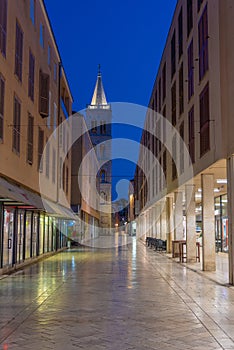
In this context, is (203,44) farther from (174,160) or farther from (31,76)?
(174,160)

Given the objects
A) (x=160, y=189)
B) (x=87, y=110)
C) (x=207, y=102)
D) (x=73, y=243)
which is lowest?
(x=73, y=243)

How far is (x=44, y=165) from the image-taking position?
996 inches

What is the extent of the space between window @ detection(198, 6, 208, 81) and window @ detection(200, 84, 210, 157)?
0.91 metres

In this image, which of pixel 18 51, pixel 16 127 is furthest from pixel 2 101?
pixel 18 51

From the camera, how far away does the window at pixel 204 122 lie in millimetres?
16922

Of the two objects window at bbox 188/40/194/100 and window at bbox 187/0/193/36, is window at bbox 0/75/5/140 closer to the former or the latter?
window at bbox 188/40/194/100

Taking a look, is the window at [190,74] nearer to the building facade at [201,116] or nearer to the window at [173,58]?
the building facade at [201,116]

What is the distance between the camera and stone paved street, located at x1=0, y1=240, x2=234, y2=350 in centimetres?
745

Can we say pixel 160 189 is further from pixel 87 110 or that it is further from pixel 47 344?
pixel 87 110

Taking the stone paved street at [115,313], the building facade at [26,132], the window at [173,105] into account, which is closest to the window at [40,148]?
the building facade at [26,132]

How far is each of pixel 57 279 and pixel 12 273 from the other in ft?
8.30

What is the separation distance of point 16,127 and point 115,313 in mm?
10163

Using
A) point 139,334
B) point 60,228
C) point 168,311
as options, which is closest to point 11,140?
point 168,311

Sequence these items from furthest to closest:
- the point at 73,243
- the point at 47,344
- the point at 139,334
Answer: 1. the point at 73,243
2. the point at 139,334
3. the point at 47,344
